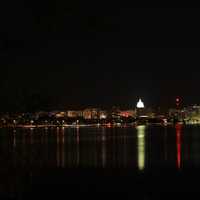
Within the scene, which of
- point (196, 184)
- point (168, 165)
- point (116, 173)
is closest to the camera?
point (196, 184)

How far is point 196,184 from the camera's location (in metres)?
18.1

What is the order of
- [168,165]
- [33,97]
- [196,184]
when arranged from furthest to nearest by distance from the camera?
[33,97] < [168,165] < [196,184]

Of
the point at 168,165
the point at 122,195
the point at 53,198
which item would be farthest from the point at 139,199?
the point at 168,165

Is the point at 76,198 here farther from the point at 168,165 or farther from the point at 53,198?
the point at 168,165

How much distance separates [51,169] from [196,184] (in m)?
7.92

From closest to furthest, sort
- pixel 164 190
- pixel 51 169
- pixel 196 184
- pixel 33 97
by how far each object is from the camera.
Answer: pixel 164 190
pixel 196 184
pixel 51 169
pixel 33 97

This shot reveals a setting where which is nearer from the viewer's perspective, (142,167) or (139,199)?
(139,199)

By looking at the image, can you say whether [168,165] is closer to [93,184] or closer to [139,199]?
[93,184]

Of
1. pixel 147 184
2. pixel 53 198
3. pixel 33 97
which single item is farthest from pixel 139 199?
pixel 33 97

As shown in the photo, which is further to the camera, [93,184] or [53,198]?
[93,184]

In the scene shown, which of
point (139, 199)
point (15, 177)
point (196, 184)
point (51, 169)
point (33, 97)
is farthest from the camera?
point (33, 97)

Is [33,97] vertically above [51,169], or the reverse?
[33,97]

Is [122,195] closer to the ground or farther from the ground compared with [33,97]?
closer to the ground

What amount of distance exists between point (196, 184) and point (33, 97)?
15886mm
